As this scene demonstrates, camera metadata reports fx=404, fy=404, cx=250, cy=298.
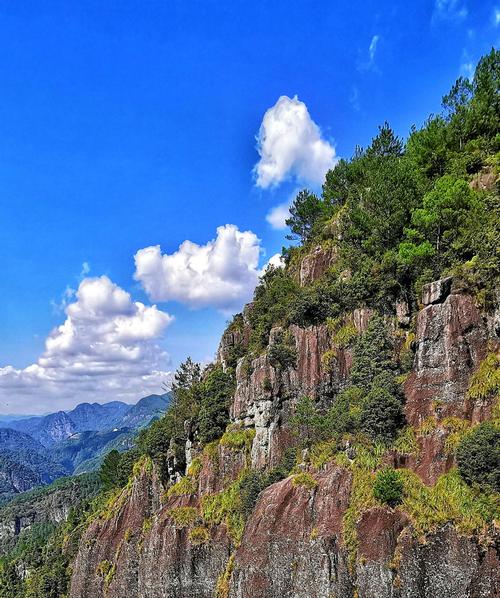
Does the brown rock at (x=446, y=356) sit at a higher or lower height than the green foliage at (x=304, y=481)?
higher

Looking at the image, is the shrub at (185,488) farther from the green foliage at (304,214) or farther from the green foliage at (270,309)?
the green foliage at (304,214)

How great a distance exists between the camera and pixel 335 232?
4150 centimetres

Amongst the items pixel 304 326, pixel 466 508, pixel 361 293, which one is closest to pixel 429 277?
pixel 361 293

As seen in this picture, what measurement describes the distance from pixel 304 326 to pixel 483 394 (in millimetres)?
15952

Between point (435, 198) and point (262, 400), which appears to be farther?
point (262, 400)

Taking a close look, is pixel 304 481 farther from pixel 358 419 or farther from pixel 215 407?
pixel 215 407

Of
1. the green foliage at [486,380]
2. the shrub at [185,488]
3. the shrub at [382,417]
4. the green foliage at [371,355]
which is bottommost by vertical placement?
the shrub at [185,488]

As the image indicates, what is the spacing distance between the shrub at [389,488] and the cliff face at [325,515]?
0.52m

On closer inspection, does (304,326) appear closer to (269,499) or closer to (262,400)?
(262,400)

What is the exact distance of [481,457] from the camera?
1880 centimetres

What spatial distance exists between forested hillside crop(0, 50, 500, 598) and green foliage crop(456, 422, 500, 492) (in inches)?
2.7

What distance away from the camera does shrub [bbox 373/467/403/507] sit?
2072cm

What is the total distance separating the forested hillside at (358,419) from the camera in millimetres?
19766

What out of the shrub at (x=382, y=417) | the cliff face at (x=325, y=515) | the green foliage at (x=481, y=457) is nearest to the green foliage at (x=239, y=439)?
the cliff face at (x=325, y=515)
